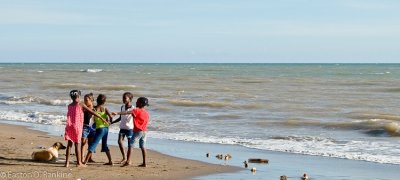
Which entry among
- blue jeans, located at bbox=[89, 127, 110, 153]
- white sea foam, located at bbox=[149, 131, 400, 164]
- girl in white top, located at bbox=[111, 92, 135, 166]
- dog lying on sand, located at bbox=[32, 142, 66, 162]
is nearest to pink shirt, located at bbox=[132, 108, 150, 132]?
girl in white top, located at bbox=[111, 92, 135, 166]

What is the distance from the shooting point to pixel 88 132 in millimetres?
10148

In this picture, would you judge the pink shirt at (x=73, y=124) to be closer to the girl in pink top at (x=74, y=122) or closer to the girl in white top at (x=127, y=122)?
the girl in pink top at (x=74, y=122)

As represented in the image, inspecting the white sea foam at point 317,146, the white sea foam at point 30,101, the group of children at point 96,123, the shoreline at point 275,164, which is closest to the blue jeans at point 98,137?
the group of children at point 96,123

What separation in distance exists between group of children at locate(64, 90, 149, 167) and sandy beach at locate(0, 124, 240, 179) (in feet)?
0.92

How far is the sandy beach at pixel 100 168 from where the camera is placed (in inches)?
361

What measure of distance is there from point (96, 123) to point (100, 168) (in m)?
0.71

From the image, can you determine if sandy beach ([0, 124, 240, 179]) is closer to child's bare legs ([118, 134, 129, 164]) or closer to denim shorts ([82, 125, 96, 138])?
child's bare legs ([118, 134, 129, 164])

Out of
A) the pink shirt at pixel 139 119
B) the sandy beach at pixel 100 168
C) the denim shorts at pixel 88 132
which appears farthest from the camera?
the pink shirt at pixel 139 119

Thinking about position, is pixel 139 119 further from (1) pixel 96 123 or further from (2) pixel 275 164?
(2) pixel 275 164

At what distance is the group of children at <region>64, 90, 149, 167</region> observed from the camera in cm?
975

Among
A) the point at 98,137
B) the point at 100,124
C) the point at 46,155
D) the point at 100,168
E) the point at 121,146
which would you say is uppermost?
the point at 100,124

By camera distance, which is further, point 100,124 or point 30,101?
point 30,101

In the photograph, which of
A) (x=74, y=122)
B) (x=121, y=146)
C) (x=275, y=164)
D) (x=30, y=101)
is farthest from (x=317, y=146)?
(x=30, y=101)

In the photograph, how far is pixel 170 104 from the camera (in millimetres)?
26172
